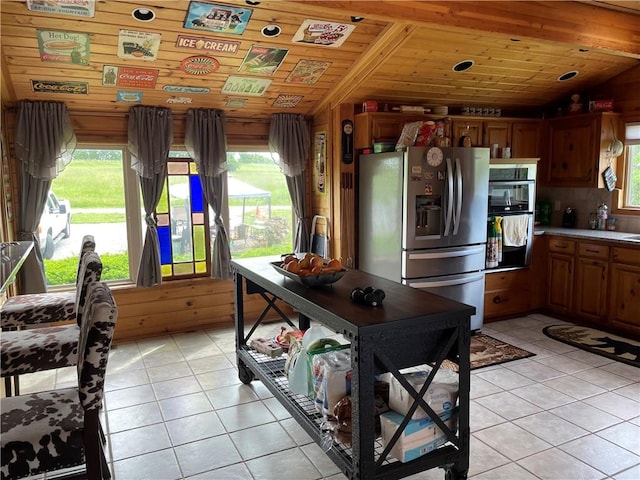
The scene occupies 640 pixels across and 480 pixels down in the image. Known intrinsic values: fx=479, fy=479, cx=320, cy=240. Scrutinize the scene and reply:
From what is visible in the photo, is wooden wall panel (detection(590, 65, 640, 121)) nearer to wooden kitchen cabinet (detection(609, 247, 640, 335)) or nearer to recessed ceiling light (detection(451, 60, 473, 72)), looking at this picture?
wooden kitchen cabinet (detection(609, 247, 640, 335))

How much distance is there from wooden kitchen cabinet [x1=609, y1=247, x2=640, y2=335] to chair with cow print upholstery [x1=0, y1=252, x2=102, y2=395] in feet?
14.4

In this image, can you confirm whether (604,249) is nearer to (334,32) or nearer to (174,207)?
(334,32)

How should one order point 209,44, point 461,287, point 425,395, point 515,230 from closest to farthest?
1. point 425,395
2. point 209,44
3. point 461,287
4. point 515,230

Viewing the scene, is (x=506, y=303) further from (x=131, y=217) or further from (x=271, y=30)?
(x=131, y=217)

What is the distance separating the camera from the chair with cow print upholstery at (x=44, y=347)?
2.29m

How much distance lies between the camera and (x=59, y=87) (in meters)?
3.96

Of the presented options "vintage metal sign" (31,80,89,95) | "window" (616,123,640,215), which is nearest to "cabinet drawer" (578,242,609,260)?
"window" (616,123,640,215)

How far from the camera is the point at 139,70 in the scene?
3887 millimetres

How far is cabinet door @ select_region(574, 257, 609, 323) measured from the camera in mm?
4648

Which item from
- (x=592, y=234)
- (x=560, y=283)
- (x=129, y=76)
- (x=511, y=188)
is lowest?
(x=560, y=283)

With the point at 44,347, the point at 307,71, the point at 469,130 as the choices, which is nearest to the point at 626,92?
the point at 469,130

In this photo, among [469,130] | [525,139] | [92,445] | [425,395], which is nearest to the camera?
[92,445]

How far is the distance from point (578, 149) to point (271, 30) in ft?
11.8

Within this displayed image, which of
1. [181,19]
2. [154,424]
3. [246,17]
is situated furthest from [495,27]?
[154,424]
